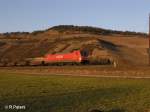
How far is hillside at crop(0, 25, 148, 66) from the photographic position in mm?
100125

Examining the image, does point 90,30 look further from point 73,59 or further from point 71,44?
point 73,59

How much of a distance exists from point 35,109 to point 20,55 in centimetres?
9956

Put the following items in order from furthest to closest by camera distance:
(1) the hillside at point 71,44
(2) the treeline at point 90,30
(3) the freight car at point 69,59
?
(2) the treeline at point 90,30 < (1) the hillside at point 71,44 < (3) the freight car at point 69,59

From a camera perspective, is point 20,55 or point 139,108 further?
point 20,55

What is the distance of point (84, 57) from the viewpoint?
7694cm

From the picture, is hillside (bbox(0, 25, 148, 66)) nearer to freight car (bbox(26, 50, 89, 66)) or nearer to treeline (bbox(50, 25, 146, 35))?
treeline (bbox(50, 25, 146, 35))

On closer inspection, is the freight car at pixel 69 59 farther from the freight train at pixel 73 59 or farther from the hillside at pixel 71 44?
the hillside at pixel 71 44

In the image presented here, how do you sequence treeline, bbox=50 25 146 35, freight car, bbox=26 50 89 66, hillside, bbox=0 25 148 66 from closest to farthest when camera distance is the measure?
freight car, bbox=26 50 89 66, hillside, bbox=0 25 148 66, treeline, bbox=50 25 146 35

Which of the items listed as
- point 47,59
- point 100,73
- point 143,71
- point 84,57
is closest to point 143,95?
point 143,71

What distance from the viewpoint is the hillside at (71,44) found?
100125 millimetres

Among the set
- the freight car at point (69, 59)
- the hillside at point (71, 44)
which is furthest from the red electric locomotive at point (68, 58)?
the hillside at point (71, 44)

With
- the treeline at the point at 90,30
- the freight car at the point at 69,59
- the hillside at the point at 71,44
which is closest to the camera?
the freight car at the point at 69,59

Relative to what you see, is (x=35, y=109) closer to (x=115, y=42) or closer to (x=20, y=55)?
(x=20, y=55)

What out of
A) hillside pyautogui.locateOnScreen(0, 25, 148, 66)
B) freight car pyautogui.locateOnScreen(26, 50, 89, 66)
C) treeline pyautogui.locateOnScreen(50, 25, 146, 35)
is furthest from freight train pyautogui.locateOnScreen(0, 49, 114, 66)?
treeline pyautogui.locateOnScreen(50, 25, 146, 35)
